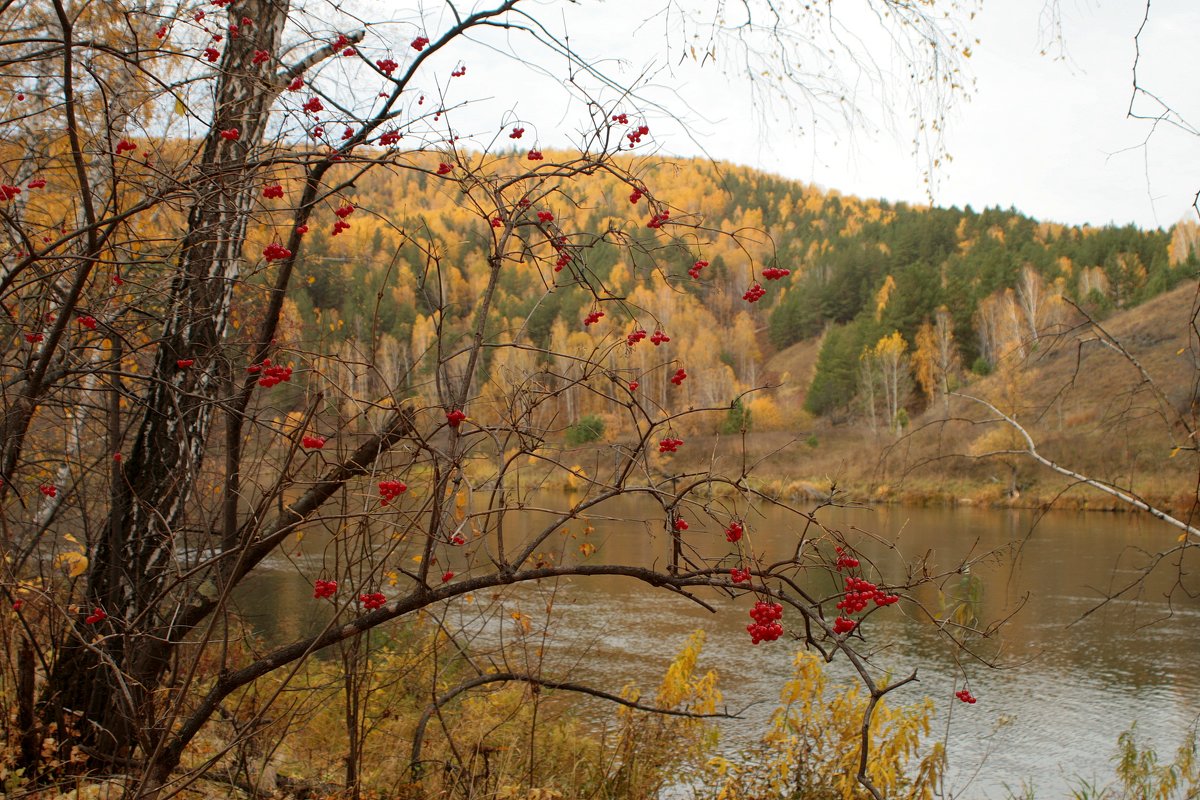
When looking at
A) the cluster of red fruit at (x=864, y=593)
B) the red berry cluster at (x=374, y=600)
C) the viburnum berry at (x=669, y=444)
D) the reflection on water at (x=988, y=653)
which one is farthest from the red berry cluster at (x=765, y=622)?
the reflection on water at (x=988, y=653)

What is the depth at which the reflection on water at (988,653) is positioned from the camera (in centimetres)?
653

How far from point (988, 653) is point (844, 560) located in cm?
764

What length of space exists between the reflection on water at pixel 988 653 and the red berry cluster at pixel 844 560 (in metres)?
2.56

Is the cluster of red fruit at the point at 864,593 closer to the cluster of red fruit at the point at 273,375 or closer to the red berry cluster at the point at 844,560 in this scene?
the red berry cluster at the point at 844,560

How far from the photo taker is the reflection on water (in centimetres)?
653

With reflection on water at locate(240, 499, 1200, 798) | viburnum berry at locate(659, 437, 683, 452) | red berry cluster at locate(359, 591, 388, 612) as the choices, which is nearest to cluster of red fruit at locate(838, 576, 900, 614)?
viburnum berry at locate(659, 437, 683, 452)

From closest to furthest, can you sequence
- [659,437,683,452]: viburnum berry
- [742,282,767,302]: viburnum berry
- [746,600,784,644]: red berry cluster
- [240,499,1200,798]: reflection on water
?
[746,600,784,644]: red berry cluster
[659,437,683,452]: viburnum berry
[742,282,767,302]: viburnum berry
[240,499,1200,798]: reflection on water

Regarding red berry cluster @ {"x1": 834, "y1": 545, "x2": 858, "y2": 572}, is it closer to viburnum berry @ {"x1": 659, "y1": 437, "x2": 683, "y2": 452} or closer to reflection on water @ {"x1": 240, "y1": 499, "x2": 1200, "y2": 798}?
viburnum berry @ {"x1": 659, "y1": 437, "x2": 683, "y2": 452}

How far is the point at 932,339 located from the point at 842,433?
323 inches

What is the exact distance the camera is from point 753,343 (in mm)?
51531

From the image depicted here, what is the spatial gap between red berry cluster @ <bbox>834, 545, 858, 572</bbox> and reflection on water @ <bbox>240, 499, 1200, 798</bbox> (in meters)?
2.56

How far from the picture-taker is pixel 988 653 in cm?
866

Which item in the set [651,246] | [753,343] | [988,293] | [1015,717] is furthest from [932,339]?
[651,246]

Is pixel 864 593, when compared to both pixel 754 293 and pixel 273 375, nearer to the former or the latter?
pixel 754 293
